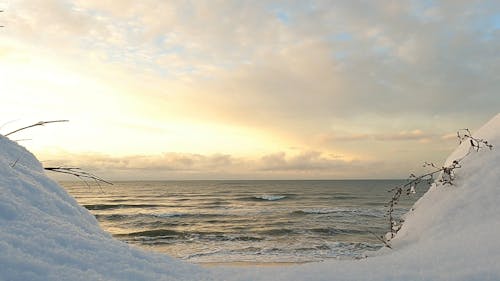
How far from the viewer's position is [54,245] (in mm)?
1776

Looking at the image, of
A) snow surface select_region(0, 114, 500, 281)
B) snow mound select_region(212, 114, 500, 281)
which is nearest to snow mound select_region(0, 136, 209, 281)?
snow surface select_region(0, 114, 500, 281)

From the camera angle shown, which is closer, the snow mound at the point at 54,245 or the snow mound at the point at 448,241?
the snow mound at the point at 54,245

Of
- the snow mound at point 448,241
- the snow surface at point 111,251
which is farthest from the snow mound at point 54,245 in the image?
the snow mound at point 448,241

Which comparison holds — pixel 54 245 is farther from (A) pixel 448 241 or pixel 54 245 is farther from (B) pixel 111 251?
(A) pixel 448 241

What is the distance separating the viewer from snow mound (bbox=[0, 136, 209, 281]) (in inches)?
61.5

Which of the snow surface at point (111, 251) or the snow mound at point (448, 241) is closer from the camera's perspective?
the snow surface at point (111, 251)

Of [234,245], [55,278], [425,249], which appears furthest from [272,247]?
[55,278]

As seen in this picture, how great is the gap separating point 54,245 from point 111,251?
0.95 ft

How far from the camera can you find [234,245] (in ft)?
56.7

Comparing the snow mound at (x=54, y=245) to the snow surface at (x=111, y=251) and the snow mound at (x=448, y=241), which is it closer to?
the snow surface at (x=111, y=251)

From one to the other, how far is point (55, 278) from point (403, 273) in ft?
5.62

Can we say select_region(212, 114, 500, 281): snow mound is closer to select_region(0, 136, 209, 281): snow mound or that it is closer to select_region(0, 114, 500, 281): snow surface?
select_region(0, 114, 500, 281): snow surface

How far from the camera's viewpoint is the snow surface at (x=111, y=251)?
165cm

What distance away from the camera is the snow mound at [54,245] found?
1562mm
